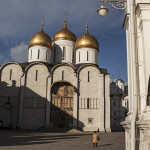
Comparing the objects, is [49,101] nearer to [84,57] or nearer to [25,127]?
[25,127]

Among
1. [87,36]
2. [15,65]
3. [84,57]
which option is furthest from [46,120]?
[87,36]

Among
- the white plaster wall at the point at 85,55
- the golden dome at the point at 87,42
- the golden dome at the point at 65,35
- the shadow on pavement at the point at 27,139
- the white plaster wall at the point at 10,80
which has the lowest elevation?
the shadow on pavement at the point at 27,139

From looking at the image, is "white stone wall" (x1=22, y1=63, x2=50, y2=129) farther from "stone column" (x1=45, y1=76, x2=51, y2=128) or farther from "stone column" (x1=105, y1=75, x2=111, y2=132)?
"stone column" (x1=105, y1=75, x2=111, y2=132)

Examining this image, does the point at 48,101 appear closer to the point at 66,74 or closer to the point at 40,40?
the point at 66,74

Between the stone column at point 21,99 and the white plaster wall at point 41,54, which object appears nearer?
the stone column at point 21,99

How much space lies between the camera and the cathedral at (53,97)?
72.6ft

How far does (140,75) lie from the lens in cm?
462

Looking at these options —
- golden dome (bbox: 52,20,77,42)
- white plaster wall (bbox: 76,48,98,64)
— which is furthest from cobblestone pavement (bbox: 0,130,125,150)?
golden dome (bbox: 52,20,77,42)

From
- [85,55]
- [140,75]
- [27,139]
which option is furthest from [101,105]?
[140,75]

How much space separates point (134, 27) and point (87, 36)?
22.5m

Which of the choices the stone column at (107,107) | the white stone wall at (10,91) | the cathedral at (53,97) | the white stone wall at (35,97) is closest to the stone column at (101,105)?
the cathedral at (53,97)

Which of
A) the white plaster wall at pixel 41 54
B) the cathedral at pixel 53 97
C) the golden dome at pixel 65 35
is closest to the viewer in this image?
the cathedral at pixel 53 97

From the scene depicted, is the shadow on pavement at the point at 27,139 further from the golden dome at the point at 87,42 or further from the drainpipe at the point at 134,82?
the golden dome at the point at 87,42

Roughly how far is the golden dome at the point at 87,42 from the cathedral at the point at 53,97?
3.88 meters
